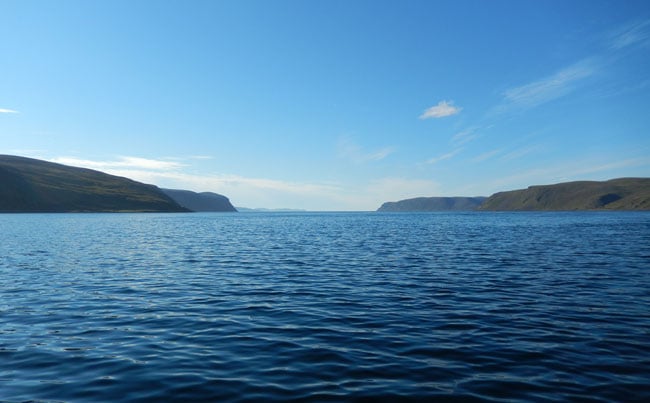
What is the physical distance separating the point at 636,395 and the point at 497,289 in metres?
15.3

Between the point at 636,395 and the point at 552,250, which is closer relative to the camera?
the point at 636,395

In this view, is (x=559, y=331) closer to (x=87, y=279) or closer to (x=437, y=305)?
(x=437, y=305)

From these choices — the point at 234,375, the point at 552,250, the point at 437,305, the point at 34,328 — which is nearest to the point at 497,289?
the point at 437,305

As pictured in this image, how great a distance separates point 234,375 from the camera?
12156mm

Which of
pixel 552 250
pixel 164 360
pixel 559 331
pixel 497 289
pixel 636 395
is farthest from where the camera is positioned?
pixel 552 250

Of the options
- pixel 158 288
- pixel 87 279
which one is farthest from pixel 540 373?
pixel 87 279

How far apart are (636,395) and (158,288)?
25.6 metres

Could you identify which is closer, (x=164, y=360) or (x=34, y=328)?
(x=164, y=360)

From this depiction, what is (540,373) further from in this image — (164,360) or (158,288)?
(158,288)

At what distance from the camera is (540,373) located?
1232 cm

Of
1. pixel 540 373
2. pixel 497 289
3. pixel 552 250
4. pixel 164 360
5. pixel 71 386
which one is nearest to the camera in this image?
pixel 71 386

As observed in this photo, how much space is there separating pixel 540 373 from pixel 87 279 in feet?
100

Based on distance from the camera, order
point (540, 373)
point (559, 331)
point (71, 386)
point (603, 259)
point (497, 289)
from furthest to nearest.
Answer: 1. point (603, 259)
2. point (497, 289)
3. point (559, 331)
4. point (540, 373)
5. point (71, 386)

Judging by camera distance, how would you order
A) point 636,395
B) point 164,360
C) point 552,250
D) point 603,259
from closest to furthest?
point 636,395
point 164,360
point 603,259
point 552,250
